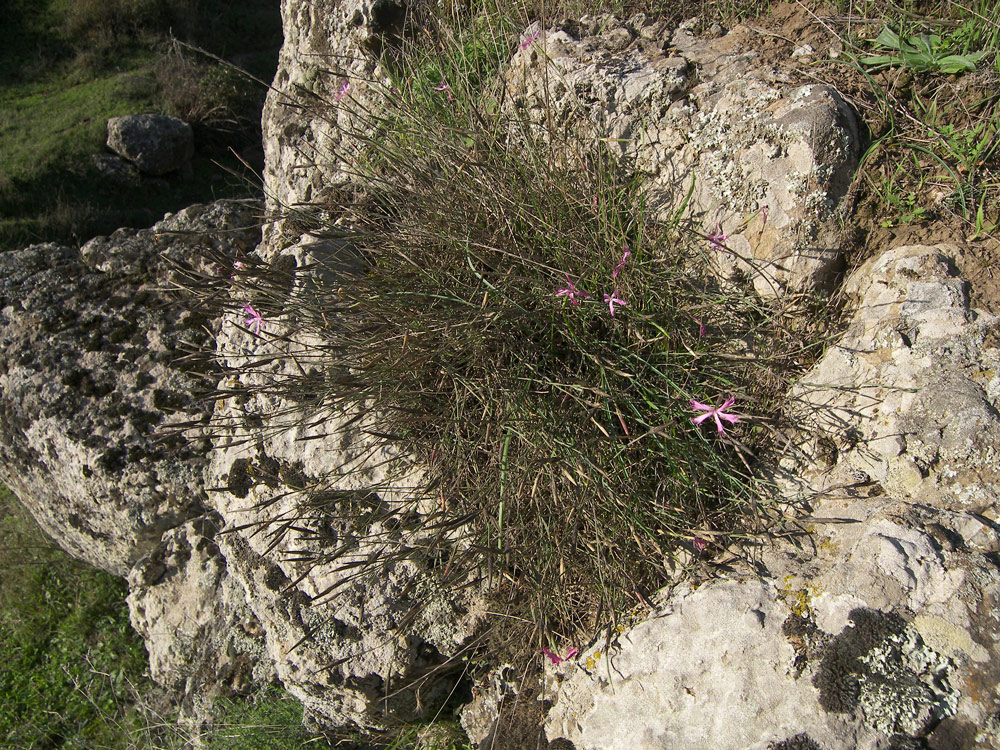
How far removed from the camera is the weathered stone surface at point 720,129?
1962 mm

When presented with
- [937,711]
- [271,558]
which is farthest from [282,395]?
[937,711]

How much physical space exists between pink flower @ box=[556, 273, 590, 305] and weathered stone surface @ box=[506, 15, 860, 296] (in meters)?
0.50

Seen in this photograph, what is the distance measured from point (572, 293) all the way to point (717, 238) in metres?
0.54

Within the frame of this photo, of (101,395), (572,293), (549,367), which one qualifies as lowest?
(101,395)

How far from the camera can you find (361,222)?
237 centimetres

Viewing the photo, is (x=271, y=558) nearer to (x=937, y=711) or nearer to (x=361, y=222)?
(x=361, y=222)

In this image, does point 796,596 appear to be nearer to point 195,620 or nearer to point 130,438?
point 195,620

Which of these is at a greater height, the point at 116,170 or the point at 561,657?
the point at 116,170

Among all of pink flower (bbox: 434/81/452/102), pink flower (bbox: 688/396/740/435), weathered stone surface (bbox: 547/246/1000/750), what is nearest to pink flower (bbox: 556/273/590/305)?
pink flower (bbox: 688/396/740/435)

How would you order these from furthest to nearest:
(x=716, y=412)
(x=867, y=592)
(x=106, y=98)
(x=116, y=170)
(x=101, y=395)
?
(x=106, y=98), (x=116, y=170), (x=101, y=395), (x=716, y=412), (x=867, y=592)

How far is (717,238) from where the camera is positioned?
2023 mm

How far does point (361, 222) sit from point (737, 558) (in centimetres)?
172

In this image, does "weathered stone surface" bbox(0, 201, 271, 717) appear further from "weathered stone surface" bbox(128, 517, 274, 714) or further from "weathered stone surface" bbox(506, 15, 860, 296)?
"weathered stone surface" bbox(506, 15, 860, 296)

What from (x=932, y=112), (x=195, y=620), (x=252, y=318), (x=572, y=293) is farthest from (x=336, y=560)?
(x=932, y=112)
